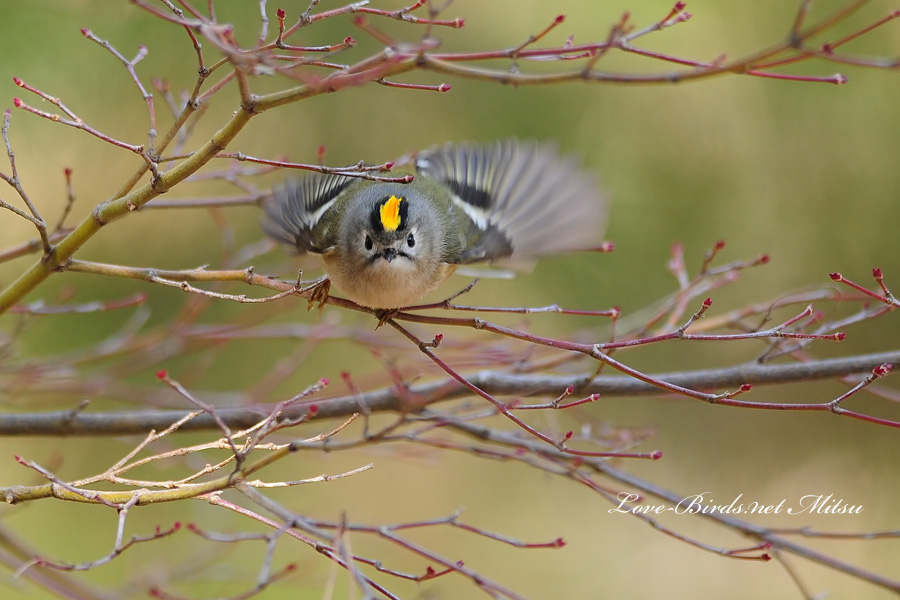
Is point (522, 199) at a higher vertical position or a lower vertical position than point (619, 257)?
lower

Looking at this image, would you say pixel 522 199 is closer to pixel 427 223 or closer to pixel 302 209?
pixel 427 223

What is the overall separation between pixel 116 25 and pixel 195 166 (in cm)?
154

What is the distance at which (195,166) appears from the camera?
0.90 metres

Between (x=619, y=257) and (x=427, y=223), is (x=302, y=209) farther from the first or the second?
(x=619, y=257)

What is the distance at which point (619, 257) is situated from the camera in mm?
2594

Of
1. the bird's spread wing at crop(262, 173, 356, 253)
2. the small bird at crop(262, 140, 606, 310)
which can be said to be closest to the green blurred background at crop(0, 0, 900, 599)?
the bird's spread wing at crop(262, 173, 356, 253)

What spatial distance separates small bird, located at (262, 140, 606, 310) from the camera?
136 cm

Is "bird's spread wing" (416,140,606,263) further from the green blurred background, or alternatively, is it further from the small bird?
the green blurred background

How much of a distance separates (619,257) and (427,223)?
3.93 feet

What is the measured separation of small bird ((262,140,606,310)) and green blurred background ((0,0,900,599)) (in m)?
0.88

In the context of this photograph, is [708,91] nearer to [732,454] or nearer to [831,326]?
[732,454]

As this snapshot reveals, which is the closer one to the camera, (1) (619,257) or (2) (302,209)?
(2) (302,209)

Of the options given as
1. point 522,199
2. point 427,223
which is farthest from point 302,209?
point 522,199

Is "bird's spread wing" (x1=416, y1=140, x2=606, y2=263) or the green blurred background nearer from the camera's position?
"bird's spread wing" (x1=416, y1=140, x2=606, y2=263)
